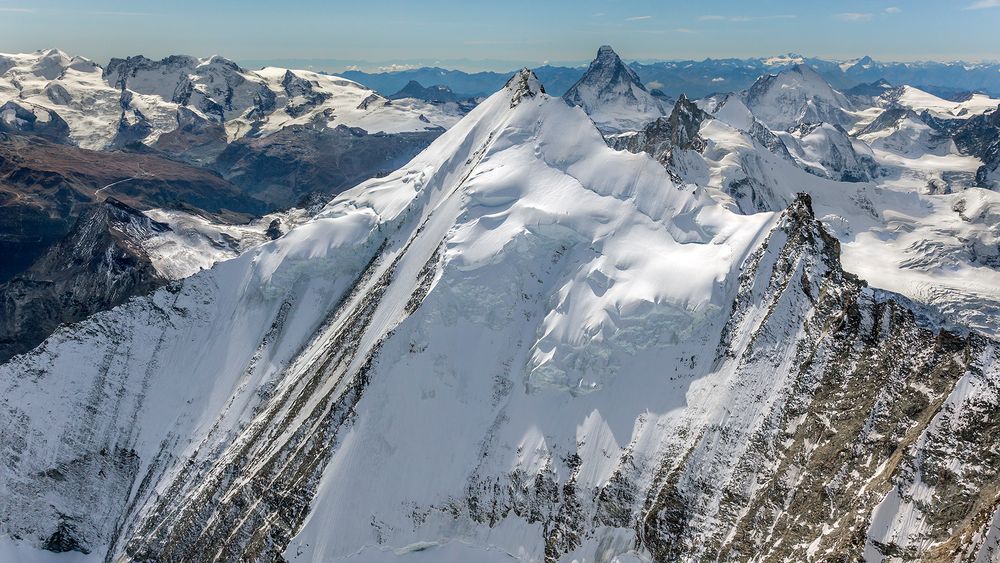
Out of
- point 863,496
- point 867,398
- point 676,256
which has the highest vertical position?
point 676,256

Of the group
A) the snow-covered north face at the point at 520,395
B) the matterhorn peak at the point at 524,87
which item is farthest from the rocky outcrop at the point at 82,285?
the matterhorn peak at the point at 524,87

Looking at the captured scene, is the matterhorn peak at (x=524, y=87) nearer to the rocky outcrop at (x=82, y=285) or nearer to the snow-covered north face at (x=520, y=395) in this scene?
the snow-covered north face at (x=520, y=395)

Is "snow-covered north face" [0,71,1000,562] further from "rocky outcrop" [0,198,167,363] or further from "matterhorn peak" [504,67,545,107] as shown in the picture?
"rocky outcrop" [0,198,167,363]

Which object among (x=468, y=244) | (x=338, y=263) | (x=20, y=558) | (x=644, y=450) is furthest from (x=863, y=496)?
(x=20, y=558)

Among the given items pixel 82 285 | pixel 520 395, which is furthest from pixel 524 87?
pixel 82 285

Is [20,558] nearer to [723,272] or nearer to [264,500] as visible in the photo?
[264,500]

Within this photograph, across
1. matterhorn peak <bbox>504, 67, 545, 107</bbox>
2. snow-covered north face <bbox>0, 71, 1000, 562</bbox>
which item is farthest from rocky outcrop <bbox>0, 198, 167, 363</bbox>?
matterhorn peak <bbox>504, 67, 545, 107</bbox>
